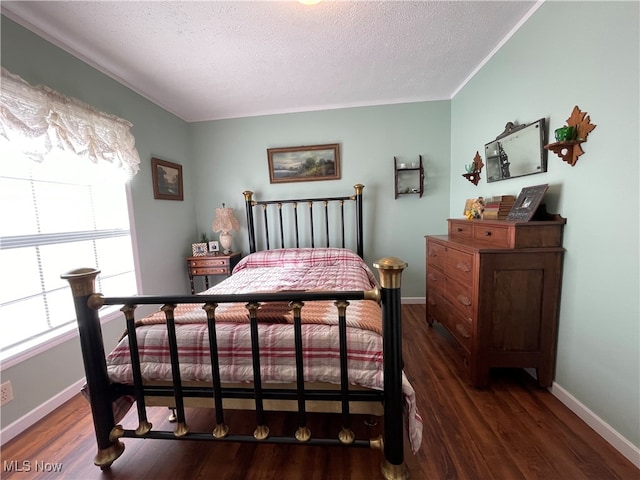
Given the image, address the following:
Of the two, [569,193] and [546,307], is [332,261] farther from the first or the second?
[569,193]

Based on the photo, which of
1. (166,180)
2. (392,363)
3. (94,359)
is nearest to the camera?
(392,363)

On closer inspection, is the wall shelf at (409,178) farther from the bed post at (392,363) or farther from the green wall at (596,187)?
the bed post at (392,363)

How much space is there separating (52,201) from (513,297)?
3076 mm

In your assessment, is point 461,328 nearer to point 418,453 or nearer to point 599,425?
point 599,425

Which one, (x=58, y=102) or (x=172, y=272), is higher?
(x=58, y=102)

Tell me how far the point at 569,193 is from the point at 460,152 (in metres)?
1.39

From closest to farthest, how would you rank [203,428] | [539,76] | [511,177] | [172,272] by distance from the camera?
[203,428] → [539,76] → [511,177] → [172,272]

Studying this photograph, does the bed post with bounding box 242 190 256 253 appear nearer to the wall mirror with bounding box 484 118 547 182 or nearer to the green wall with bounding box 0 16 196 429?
the green wall with bounding box 0 16 196 429

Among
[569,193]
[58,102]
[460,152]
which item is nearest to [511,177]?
[569,193]

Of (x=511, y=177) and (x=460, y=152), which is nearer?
(x=511, y=177)

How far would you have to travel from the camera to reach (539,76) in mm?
1570

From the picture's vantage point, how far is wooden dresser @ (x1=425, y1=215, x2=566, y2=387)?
57.5 inches

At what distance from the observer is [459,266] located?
1.75 metres

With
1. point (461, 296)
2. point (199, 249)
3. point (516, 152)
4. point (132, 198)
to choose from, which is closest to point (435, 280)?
point (461, 296)
